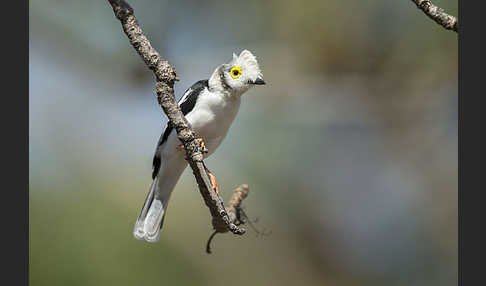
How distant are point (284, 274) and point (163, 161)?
95.2 inches

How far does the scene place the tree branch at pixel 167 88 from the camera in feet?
6.28

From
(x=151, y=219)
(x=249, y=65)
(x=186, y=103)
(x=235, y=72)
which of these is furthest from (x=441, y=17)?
(x=151, y=219)

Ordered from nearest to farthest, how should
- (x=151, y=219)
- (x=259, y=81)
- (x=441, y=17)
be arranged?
(x=441, y=17)
(x=259, y=81)
(x=151, y=219)

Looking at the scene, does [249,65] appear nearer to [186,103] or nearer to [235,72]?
[235,72]

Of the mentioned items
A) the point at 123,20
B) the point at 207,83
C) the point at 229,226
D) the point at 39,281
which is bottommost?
the point at 39,281

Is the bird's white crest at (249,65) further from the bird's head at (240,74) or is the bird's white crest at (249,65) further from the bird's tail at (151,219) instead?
the bird's tail at (151,219)

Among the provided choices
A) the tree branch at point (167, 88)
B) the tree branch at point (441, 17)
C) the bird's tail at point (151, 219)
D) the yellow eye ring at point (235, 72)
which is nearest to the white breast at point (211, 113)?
the yellow eye ring at point (235, 72)

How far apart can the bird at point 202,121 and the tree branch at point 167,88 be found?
0.65 m

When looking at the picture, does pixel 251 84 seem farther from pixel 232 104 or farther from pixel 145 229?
pixel 145 229

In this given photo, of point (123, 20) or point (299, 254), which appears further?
point (299, 254)

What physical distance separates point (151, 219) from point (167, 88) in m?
1.54

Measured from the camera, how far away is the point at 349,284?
16.8ft

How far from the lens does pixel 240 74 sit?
114 inches

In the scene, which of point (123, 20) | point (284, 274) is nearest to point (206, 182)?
point (123, 20)
